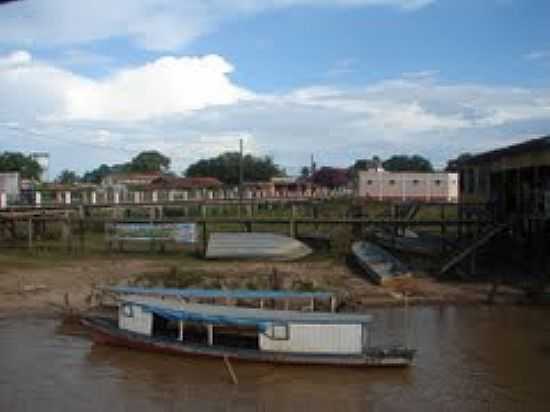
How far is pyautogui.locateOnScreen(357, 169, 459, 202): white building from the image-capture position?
93188mm

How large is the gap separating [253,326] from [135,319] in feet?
11.0

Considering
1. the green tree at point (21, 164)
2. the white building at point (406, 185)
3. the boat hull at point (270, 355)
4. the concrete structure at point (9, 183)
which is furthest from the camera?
the green tree at point (21, 164)

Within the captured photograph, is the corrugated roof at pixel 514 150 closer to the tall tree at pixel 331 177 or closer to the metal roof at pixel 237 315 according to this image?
the metal roof at pixel 237 315

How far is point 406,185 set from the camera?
94.1 meters

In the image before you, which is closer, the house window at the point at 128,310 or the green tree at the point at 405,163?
the house window at the point at 128,310

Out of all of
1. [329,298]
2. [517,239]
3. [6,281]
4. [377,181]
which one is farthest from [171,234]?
[377,181]

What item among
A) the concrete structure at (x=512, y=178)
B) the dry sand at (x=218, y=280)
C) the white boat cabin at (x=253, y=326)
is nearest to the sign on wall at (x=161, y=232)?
the dry sand at (x=218, y=280)

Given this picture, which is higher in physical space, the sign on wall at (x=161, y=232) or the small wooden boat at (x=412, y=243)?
the sign on wall at (x=161, y=232)

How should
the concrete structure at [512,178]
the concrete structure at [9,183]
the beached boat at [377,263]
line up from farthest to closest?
1. the concrete structure at [9,183]
2. the concrete structure at [512,178]
3. the beached boat at [377,263]

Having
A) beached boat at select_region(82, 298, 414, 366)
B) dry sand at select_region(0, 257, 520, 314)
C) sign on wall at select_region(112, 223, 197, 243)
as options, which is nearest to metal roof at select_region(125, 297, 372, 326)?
beached boat at select_region(82, 298, 414, 366)

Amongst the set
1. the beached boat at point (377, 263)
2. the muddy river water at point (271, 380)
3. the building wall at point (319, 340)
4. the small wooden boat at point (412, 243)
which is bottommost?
the muddy river water at point (271, 380)

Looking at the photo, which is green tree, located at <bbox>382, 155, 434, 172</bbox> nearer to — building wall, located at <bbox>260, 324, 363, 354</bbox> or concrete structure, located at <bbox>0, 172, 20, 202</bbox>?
concrete structure, located at <bbox>0, 172, 20, 202</bbox>

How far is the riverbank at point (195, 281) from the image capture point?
33000 millimetres

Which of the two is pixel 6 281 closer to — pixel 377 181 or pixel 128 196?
pixel 128 196
